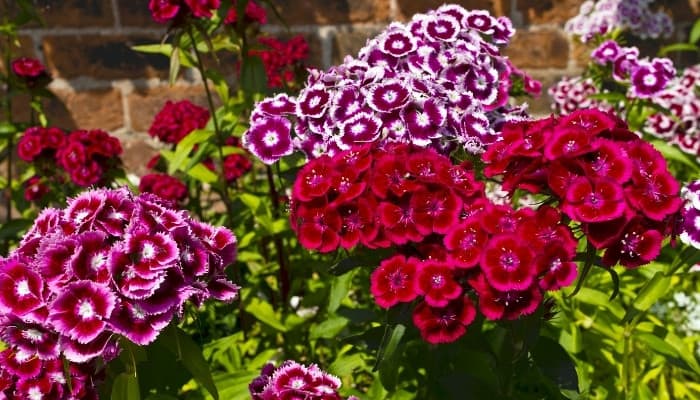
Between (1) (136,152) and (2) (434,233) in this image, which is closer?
(2) (434,233)

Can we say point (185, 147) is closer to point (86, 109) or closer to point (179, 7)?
point (179, 7)

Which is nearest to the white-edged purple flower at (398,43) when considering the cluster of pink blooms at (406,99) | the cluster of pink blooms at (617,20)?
the cluster of pink blooms at (406,99)

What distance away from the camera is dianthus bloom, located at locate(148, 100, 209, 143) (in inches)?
104

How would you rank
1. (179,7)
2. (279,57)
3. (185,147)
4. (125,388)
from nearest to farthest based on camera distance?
(125,388)
(179,7)
(185,147)
(279,57)

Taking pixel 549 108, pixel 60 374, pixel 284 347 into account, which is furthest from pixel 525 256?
pixel 549 108

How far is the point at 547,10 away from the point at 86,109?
87.1 inches

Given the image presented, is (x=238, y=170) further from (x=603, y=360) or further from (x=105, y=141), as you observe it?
(x=603, y=360)

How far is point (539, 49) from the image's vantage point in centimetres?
341

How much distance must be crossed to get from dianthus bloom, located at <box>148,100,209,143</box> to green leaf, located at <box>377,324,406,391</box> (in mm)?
1337

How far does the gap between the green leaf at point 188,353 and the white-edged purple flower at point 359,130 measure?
588 mm

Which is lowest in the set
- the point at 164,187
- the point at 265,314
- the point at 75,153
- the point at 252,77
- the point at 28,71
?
the point at 265,314

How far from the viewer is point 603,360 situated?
225 cm

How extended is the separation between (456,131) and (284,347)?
109 centimetres

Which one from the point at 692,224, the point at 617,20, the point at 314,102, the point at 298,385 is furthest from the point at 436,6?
the point at 298,385
